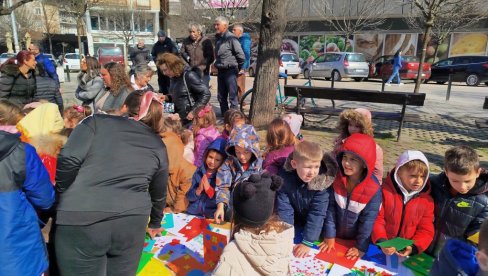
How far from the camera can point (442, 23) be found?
25031 mm

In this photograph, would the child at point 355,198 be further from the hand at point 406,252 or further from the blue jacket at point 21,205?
the blue jacket at point 21,205

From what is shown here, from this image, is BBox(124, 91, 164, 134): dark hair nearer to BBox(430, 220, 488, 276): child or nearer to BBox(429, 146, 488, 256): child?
BBox(430, 220, 488, 276): child

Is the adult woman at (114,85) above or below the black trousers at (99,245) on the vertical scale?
above

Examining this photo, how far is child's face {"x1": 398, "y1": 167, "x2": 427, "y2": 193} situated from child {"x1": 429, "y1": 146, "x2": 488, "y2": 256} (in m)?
0.18

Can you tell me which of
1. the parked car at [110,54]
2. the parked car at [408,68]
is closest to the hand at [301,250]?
the parked car at [408,68]

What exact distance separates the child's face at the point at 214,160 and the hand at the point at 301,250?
3.32ft

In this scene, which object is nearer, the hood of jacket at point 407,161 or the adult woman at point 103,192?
the adult woman at point 103,192

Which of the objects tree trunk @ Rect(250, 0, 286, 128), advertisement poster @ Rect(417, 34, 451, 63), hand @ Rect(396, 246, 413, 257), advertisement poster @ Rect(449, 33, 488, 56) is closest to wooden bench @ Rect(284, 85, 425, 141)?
tree trunk @ Rect(250, 0, 286, 128)

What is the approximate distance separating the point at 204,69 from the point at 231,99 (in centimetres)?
74

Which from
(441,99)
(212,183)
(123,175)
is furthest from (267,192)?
(441,99)

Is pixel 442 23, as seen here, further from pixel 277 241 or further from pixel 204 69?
pixel 277 241

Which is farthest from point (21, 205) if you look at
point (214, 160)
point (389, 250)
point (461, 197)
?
point (461, 197)

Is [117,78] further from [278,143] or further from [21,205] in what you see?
[21,205]

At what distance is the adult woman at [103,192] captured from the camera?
1945mm
